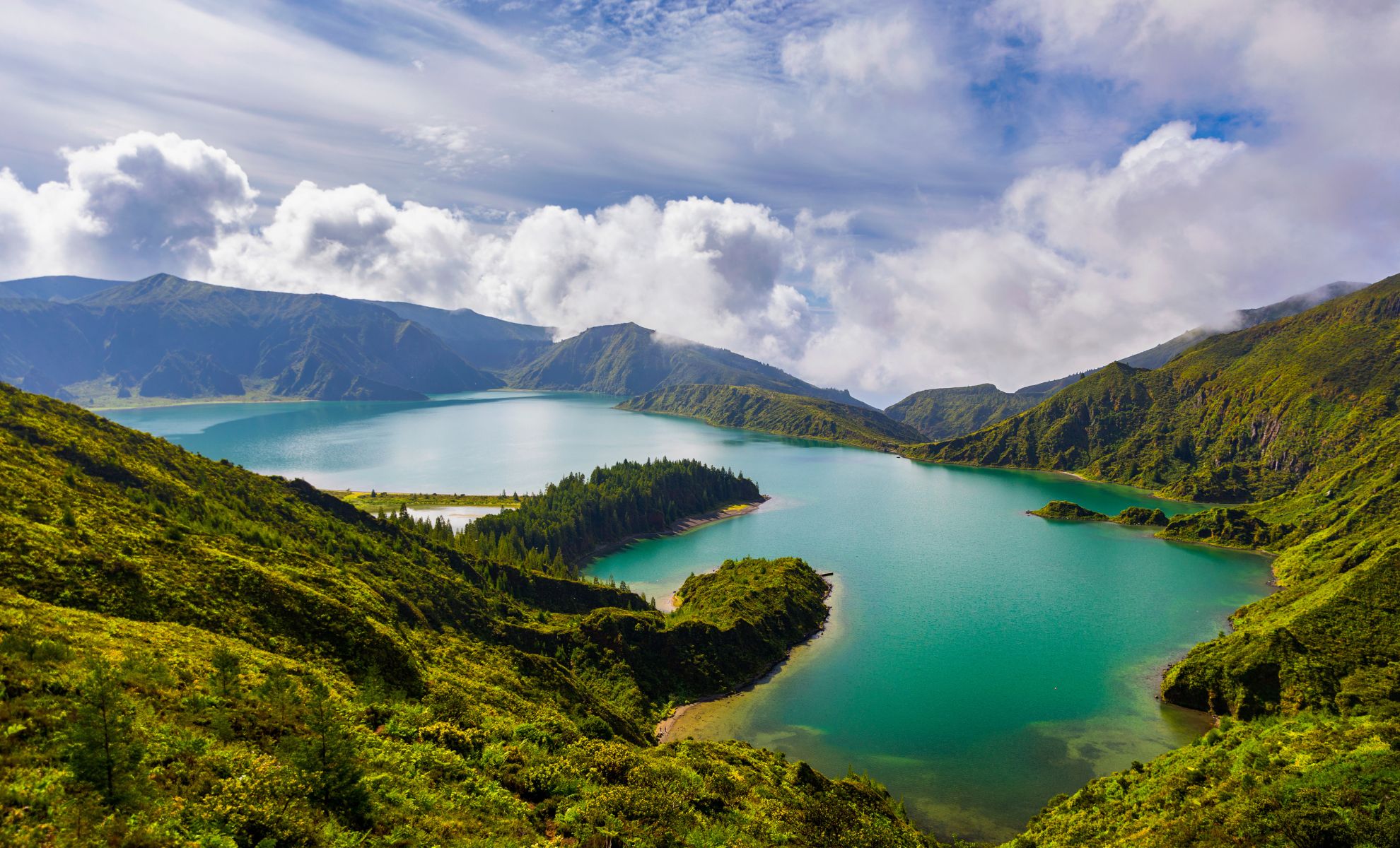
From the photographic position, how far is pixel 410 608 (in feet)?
206

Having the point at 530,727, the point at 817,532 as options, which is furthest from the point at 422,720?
the point at 817,532

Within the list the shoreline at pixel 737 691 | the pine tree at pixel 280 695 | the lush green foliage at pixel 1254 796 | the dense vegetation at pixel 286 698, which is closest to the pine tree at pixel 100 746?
the dense vegetation at pixel 286 698

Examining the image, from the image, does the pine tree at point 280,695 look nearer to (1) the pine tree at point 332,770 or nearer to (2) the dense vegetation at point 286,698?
(2) the dense vegetation at point 286,698

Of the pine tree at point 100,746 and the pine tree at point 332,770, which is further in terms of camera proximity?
the pine tree at point 332,770

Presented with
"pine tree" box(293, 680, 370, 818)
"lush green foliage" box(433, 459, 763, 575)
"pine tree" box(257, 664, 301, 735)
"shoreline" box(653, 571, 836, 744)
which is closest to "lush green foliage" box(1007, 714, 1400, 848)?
"shoreline" box(653, 571, 836, 744)

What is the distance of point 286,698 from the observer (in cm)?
2895

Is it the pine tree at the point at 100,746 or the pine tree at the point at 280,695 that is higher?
the pine tree at the point at 100,746

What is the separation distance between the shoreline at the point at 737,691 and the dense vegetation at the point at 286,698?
175cm

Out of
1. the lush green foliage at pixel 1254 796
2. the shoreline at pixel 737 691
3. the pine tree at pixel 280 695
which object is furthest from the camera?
the shoreline at pixel 737 691

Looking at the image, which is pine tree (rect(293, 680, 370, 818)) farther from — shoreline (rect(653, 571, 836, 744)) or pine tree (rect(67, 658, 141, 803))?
shoreline (rect(653, 571, 836, 744))

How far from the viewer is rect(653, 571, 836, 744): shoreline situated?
75338 mm

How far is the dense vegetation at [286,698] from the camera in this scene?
68.4ft

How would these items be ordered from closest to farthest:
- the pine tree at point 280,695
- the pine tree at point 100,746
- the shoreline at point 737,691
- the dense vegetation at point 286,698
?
the pine tree at point 100,746, the dense vegetation at point 286,698, the pine tree at point 280,695, the shoreline at point 737,691

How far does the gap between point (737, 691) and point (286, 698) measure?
6743cm
